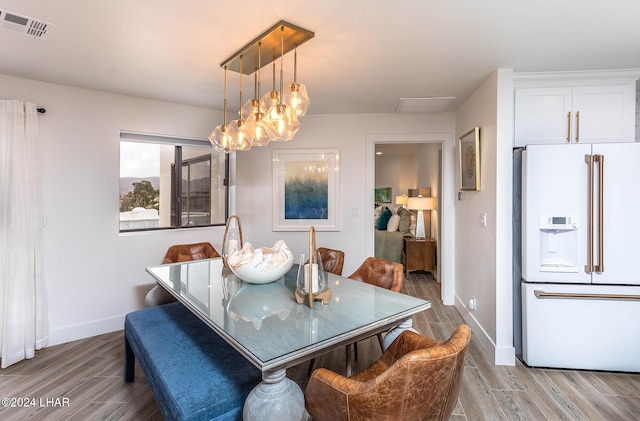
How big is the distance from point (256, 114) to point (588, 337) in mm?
2950

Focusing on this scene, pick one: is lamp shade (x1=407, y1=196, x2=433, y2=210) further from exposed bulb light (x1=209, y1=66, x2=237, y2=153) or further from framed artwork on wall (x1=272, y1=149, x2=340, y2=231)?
exposed bulb light (x1=209, y1=66, x2=237, y2=153)

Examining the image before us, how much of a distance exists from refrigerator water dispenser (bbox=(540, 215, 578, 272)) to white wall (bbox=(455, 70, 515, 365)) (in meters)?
0.23

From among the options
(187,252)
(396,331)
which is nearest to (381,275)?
(396,331)

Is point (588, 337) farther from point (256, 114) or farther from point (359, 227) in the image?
point (256, 114)

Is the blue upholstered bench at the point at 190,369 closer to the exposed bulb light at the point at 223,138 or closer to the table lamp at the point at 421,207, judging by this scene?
the exposed bulb light at the point at 223,138

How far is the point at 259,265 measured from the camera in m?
1.97

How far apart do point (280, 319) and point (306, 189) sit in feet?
8.76

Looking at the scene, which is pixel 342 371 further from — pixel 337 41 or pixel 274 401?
pixel 337 41

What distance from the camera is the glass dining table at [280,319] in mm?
1186

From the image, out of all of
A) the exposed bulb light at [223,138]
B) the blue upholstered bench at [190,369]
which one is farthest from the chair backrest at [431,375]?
the exposed bulb light at [223,138]

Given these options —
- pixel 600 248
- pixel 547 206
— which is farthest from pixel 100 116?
pixel 600 248

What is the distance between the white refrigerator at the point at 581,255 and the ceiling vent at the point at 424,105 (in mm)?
1183

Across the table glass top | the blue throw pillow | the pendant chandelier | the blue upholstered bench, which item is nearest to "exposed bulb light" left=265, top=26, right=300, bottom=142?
the pendant chandelier

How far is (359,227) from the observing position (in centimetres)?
399
